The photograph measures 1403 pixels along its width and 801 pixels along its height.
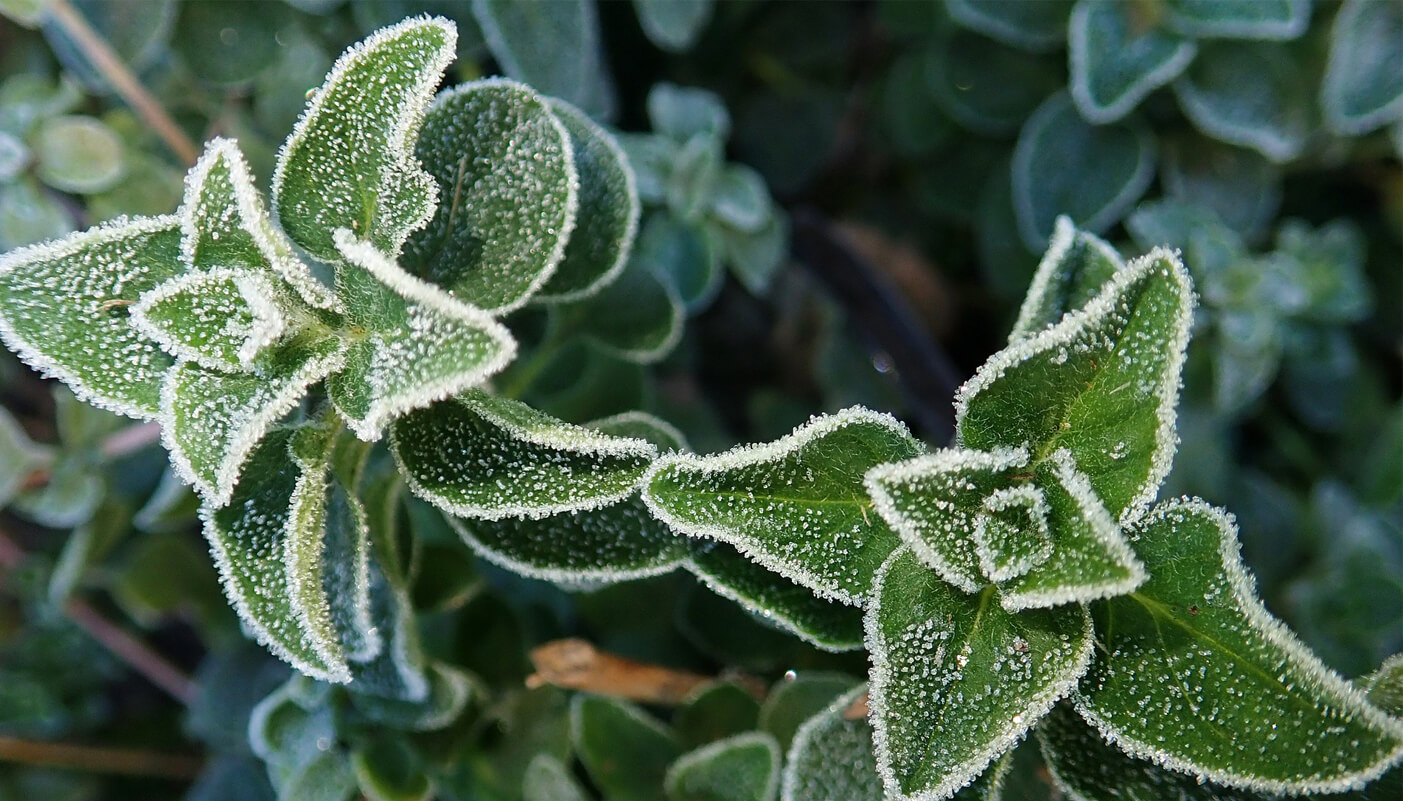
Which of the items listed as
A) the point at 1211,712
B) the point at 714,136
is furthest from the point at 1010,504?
the point at 714,136

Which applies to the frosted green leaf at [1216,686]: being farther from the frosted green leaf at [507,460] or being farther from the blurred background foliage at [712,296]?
the frosted green leaf at [507,460]

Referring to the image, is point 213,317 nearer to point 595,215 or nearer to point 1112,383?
point 595,215

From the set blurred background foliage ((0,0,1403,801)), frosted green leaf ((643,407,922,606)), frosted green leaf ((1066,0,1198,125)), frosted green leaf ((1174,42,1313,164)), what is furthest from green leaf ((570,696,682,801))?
frosted green leaf ((1174,42,1313,164))

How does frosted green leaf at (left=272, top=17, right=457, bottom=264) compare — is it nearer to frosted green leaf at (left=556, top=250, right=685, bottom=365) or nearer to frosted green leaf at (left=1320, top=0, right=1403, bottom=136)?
frosted green leaf at (left=556, top=250, right=685, bottom=365)

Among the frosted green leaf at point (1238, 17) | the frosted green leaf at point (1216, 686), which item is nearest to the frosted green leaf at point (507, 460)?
the frosted green leaf at point (1216, 686)

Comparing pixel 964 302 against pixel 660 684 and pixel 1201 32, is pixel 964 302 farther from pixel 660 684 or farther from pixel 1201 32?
pixel 660 684
